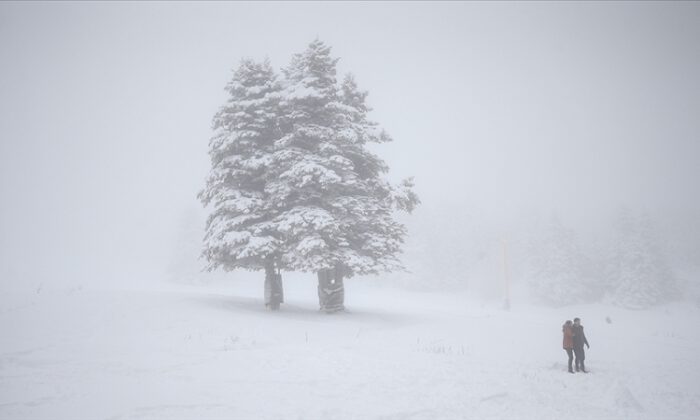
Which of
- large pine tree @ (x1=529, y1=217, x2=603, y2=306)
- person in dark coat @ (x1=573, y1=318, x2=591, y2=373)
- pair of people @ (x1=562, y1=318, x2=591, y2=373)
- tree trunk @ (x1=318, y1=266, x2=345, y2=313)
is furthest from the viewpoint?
large pine tree @ (x1=529, y1=217, x2=603, y2=306)

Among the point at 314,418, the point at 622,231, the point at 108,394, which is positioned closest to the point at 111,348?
the point at 108,394

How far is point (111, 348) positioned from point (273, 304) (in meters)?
9.27

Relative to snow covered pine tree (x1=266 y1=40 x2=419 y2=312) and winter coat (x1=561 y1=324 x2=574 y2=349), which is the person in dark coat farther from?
snow covered pine tree (x1=266 y1=40 x2=419 y2=312)

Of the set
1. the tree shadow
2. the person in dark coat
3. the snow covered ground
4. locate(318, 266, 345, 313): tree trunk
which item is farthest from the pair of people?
locate(318, 266, 345, 313): tree trunk

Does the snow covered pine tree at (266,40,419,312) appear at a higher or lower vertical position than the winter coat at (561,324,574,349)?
higher

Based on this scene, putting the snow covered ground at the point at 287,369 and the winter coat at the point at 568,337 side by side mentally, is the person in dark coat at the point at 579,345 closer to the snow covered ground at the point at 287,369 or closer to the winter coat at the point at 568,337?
the winter coat at the point at 568,337

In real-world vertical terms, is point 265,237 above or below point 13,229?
below

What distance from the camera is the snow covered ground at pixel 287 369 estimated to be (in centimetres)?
948

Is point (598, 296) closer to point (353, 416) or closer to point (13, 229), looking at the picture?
point (353, 416)

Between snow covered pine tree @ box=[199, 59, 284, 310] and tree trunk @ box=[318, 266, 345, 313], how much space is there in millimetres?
2231

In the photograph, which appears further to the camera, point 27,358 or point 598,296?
point 598,296

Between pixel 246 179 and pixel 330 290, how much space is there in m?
6.72

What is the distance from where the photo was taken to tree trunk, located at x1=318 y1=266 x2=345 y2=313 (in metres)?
21.4

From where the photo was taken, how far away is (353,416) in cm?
915
